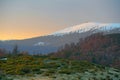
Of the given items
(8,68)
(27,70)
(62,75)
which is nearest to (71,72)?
(62,75)

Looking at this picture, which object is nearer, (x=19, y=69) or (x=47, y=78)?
(x=47, y=78)

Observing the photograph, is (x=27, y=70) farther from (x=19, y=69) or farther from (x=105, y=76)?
(x=105, y=76)

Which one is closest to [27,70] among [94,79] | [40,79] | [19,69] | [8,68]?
[19,69]

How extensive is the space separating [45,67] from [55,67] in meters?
1.28

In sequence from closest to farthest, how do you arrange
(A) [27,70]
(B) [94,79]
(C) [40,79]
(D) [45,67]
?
(C) [40,79]
(B) [94,79]
(A) [27,70]
(D) [45,67]

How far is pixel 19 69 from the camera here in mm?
33125

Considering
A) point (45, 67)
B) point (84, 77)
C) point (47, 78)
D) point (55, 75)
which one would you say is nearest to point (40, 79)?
point (47, 78)

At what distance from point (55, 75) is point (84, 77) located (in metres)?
2.98

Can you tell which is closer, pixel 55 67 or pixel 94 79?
pixel 94 79

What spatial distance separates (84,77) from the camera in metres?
30.5

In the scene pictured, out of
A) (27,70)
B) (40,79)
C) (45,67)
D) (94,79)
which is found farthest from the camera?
(45,67)

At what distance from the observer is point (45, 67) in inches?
1423

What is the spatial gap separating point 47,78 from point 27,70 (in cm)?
500

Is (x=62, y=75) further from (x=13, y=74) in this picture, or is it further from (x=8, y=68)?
(x=8, y=68)
